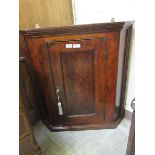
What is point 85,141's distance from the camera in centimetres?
142

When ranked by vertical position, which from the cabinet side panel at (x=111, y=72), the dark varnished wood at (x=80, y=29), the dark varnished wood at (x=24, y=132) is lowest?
the dark varnished wood at (x=24, y=132)

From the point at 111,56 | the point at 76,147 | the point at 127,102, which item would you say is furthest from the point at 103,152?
the point at 111,56

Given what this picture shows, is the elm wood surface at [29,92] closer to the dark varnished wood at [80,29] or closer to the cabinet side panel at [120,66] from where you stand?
the dark varnished wood at [80,29]

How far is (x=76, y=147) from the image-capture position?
4.50 ft

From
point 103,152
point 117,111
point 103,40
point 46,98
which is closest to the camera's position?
point 103,40

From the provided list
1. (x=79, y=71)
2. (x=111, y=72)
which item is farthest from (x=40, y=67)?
(x=111, y=72)

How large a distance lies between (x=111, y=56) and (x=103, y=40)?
14cm

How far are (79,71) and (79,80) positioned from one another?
0.08 meters

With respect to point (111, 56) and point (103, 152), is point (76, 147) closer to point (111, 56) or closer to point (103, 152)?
point (103, 152)

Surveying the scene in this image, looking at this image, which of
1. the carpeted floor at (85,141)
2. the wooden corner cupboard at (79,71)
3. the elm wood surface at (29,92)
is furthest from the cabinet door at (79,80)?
the elm wood surface at (29,92)

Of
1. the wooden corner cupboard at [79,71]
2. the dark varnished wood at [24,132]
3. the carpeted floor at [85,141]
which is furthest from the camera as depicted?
the carpeted floor at [85,141]

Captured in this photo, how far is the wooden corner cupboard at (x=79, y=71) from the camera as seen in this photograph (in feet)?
3.77
